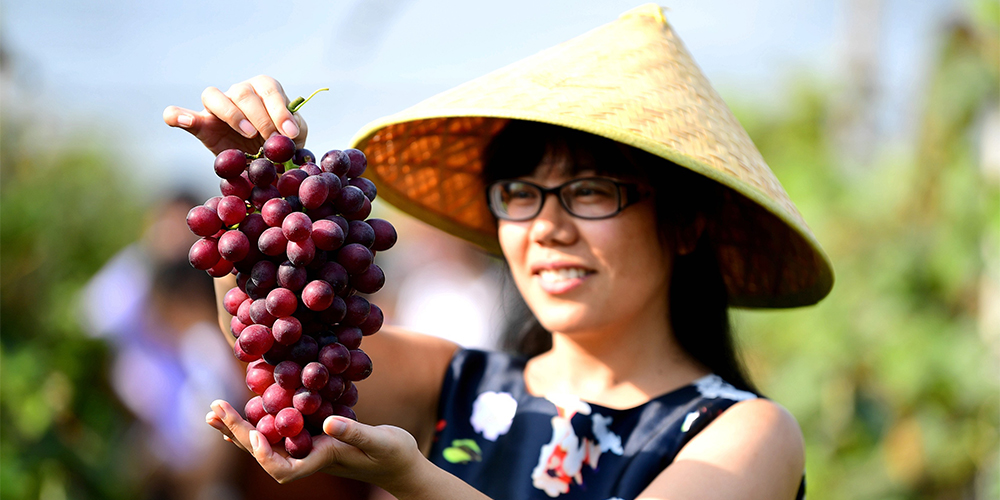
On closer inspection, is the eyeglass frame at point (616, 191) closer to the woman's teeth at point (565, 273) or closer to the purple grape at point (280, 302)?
the woman's teeth at point (565, 273)

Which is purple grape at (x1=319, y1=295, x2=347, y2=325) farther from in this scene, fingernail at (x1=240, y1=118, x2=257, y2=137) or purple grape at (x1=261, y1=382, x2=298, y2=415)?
fingernail at (x1=240, y1=118, x2=257, y2=137)

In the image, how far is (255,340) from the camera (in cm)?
100

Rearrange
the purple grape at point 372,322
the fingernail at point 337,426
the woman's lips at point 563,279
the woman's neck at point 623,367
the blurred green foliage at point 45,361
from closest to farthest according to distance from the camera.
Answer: the fingernail at point 337,426 → the purple grape at point 372,322 → the woman's lips at point 563,279 → the woman's neck at point 623,367 → the blurred green foliage at point 45,361

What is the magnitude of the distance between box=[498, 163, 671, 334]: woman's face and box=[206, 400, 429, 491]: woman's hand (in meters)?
0.56

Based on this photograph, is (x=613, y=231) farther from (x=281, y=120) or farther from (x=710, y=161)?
(x=281, y=120)

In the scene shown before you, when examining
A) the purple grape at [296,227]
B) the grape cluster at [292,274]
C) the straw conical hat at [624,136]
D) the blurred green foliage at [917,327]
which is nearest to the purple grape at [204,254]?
the grape cluster at [292,274]

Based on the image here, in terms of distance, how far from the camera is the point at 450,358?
187cm

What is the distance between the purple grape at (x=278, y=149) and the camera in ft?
3.45

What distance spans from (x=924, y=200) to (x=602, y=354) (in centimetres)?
345

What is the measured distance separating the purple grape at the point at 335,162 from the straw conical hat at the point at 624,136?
1.37ft

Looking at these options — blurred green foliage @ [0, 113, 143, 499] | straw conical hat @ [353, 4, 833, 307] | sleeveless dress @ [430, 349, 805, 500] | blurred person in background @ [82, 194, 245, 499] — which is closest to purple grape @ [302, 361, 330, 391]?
straw conical hat @ [353, 4, 833, 307]

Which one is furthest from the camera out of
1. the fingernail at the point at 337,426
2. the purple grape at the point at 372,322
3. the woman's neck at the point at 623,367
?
the woman's neck at the point at 623,367

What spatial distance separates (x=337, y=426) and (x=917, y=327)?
12.9ft

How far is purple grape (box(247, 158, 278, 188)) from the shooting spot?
1031mm
